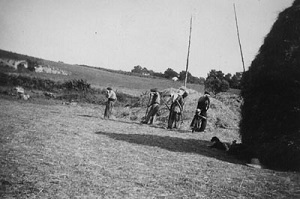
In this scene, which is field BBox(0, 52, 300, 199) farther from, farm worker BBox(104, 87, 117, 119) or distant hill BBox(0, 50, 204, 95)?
distant hill BBox(0, 50, 204, 95)

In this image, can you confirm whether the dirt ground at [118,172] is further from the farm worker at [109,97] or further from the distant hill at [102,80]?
the distant hill at [102,80]

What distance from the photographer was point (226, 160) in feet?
28.1

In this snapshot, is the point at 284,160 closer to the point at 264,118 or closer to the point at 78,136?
the point at 264,118

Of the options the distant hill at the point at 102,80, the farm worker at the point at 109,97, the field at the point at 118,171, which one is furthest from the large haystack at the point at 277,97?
the distant hill at the point at 102,80

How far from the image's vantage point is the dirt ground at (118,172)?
4703mm

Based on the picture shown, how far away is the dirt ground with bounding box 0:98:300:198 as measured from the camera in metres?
4.70

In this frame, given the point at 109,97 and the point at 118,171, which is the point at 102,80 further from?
the point at 118,171

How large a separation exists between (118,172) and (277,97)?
591 cm

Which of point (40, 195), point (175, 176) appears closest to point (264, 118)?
point (175, 176)

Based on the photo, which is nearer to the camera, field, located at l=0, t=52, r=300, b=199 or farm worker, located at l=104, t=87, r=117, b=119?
field, located at l=0, t=52, r=300, b=199

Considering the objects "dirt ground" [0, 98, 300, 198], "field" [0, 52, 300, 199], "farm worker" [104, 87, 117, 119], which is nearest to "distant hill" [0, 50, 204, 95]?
"farm worker" [104, 87, 117, 119]

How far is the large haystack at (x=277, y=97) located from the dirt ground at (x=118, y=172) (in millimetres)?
878

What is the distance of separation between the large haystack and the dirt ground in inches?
34.6

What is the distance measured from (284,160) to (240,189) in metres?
3.18
